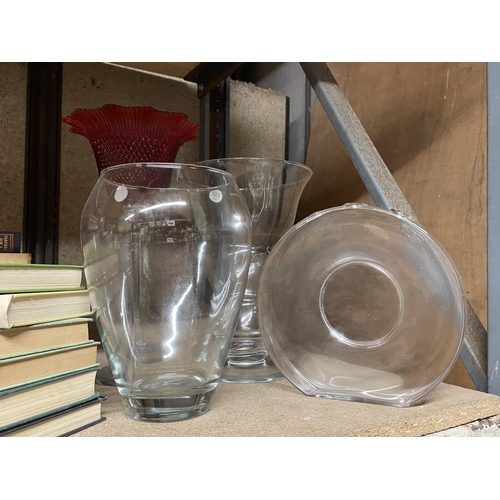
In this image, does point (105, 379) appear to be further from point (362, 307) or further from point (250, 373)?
point (362, 307)

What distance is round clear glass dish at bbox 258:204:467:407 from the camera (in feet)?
1.84

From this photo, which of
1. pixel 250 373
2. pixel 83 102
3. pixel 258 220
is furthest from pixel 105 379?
pixel 83 102

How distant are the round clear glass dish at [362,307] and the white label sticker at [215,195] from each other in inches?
5.6

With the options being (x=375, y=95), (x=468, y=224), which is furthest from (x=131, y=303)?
(x=375, y=95)

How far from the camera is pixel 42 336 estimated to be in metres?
0.43

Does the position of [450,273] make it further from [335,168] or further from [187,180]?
[335,168]

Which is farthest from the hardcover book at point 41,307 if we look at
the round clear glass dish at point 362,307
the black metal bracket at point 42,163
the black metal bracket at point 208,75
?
the black metal bracket at point 208,75

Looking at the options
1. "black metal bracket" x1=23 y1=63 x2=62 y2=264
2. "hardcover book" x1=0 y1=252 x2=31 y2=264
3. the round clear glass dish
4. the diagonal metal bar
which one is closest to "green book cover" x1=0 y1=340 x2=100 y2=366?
"hardcover book" x1=0 y1=252 x2=31 y2=264

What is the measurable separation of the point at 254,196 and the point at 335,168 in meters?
0.51

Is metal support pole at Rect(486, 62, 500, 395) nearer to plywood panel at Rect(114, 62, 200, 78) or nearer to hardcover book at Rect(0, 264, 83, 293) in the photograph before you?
hardcover book at Rect(0, 264, 83, 293)

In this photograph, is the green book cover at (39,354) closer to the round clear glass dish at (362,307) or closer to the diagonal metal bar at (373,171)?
the round clear glass dish at (362,307)

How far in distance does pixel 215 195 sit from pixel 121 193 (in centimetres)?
9

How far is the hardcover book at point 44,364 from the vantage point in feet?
1.30
